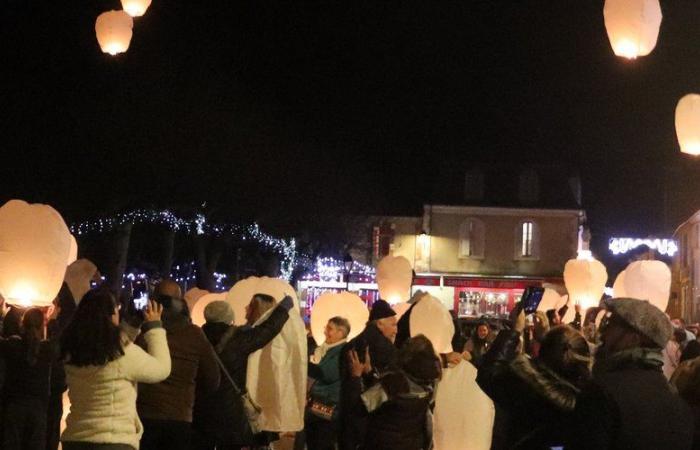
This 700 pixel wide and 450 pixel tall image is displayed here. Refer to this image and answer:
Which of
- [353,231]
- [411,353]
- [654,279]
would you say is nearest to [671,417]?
[411,353]

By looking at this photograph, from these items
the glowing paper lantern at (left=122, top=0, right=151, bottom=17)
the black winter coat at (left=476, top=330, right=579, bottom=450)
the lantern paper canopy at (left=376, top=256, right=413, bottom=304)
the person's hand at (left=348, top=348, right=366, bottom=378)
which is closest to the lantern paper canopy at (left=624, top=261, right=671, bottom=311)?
the lantern paper canopy at (left=376, top=256, right=413, bottom=304)

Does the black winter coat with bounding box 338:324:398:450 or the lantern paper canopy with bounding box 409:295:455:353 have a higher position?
the lantern paper canopy with bounding box 409:295:455:353

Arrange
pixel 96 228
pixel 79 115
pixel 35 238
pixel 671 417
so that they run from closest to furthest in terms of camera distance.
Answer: pixel 671 417 < pixel 35 238 < pixel 79 115 < pixel 96 228

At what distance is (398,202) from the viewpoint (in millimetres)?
51125

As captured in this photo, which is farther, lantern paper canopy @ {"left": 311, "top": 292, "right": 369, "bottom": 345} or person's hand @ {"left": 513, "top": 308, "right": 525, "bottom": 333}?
lantern paper canopy @ {"left": 311, "top": 292, "right": 369, "bottom": 345}

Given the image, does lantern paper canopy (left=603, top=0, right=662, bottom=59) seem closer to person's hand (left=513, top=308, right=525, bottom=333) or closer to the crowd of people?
the crowd of people

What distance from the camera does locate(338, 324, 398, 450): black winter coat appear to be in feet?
28.8

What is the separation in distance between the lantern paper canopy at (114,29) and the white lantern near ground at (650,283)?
821 centimetres

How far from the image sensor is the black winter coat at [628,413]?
14.4 feet

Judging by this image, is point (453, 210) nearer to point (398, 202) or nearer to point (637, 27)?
point (398, 202)

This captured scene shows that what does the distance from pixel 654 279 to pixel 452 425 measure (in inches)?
228

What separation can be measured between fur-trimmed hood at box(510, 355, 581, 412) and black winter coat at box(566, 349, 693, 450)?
703 millimetres

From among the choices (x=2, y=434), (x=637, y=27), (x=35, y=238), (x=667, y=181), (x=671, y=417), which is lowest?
(x=2, y=434)

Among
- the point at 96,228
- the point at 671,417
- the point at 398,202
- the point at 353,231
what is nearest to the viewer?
the point at 671,417
